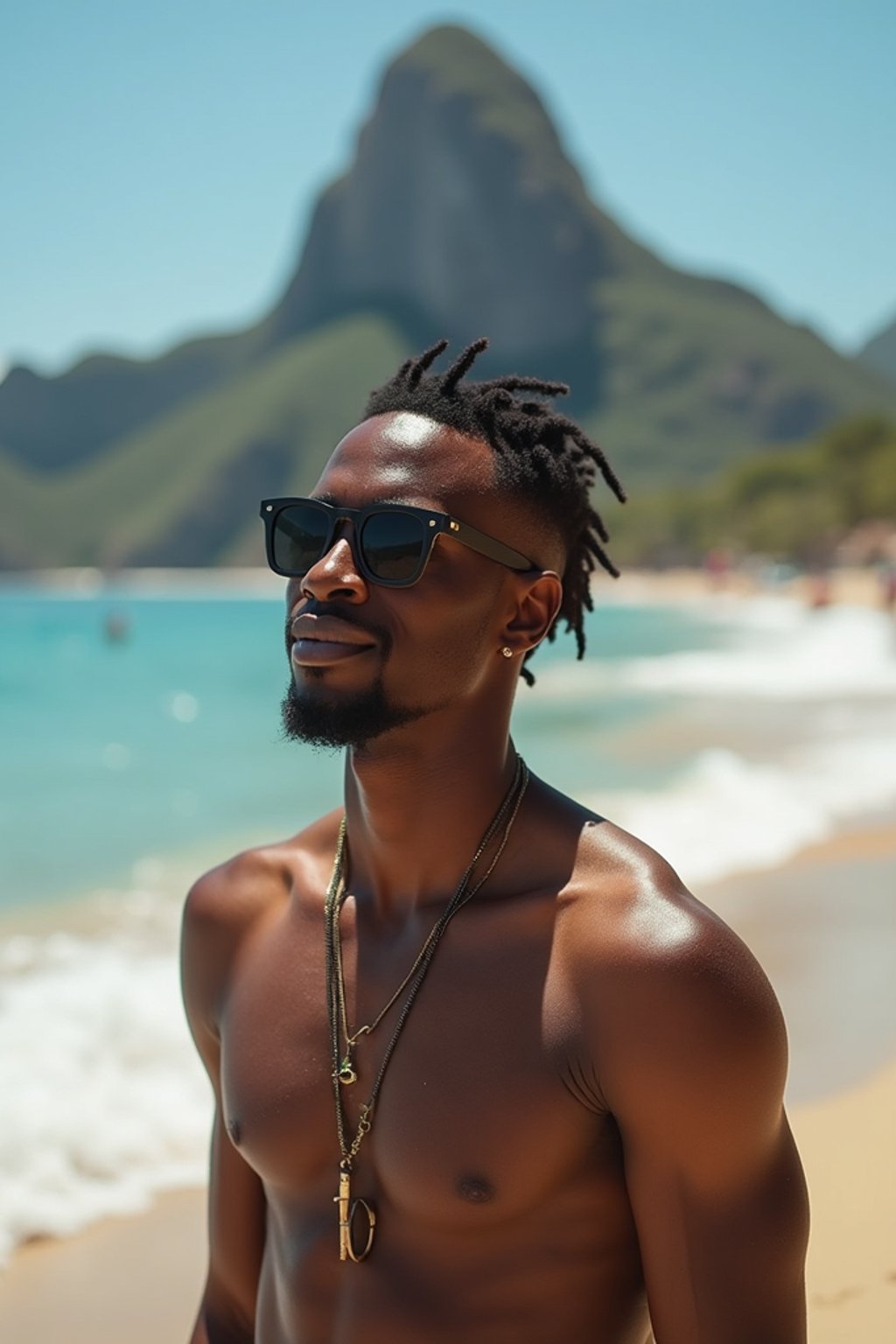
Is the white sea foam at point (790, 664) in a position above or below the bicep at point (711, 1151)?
below

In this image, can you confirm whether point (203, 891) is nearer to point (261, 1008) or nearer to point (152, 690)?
point (261, 1008)

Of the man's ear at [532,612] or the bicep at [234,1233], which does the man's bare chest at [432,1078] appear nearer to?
the bicep at [234,1233]

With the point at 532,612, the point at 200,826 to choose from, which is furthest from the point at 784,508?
the point at 532,612

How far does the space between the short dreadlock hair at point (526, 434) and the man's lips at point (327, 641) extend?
1.15ft

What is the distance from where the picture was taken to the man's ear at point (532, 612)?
7.12ft

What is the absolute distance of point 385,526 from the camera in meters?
2.04

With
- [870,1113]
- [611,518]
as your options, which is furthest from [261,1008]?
[611,518]

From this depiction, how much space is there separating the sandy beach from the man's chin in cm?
210

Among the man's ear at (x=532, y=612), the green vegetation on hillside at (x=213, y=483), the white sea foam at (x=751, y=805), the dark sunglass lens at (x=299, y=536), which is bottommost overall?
the white sea foam at (x=751, y=805)

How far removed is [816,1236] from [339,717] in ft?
8.18

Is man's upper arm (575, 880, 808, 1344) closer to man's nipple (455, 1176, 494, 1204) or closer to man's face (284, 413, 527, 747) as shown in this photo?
man's nipple (455, 1176, 494, 1204)

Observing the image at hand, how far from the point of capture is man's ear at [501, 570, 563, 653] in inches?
85.4

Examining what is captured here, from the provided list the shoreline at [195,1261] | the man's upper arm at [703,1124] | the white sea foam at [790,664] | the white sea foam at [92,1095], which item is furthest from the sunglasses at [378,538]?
the white sea foam at [790,664]

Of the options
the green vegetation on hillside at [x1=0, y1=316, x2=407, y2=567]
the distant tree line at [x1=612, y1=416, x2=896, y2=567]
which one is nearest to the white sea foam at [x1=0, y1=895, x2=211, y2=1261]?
the distant tree line at [x1=612, y1=416, x2=896, y2=567]
